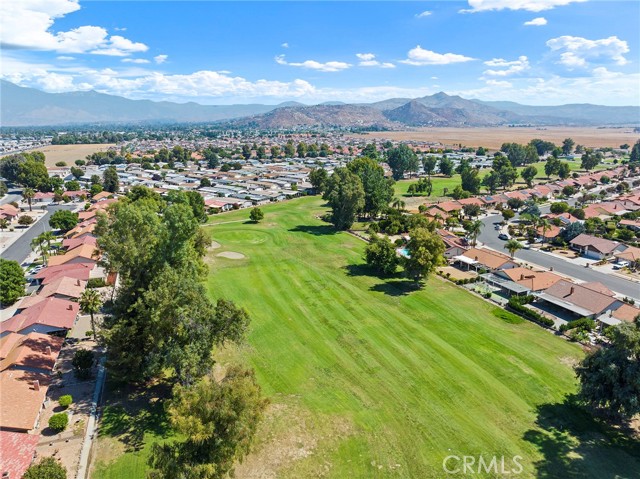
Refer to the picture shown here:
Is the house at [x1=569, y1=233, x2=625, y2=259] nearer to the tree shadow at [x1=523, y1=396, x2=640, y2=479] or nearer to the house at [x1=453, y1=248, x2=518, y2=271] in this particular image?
the house at [x1=453, y1=248, x2=518, y2=271]

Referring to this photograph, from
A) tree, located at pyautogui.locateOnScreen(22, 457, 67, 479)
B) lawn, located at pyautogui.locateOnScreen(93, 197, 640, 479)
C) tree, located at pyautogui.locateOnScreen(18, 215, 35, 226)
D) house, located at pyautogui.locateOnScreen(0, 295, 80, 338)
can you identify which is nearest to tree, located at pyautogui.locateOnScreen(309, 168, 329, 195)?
lawn, located at pyautogui.locateOnScreen(93, 197, 640, 479)

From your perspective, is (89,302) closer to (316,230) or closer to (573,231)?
(316,230)

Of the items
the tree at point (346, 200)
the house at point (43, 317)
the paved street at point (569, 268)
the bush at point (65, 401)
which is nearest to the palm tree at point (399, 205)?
the tree at point (346, 200)

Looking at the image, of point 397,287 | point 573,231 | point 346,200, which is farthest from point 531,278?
point 346,200

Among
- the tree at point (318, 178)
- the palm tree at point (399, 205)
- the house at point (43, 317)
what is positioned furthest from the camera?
the tree at point (318, 178)

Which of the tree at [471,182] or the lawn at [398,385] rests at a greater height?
the tree at [471,182]

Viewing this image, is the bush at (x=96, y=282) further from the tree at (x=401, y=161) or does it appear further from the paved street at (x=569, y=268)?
the tree at (x=401, y=161)

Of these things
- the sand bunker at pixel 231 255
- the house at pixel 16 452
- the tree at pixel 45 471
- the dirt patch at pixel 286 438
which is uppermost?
the tree at pixel 45 471
